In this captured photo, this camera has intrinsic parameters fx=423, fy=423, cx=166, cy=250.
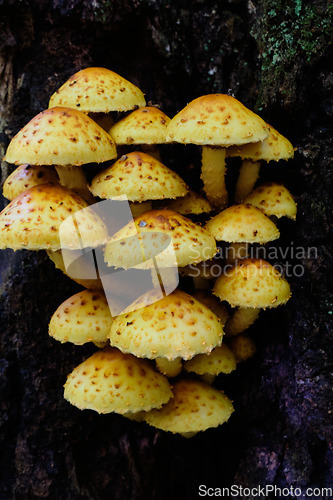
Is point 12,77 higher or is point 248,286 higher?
A: point 12,77

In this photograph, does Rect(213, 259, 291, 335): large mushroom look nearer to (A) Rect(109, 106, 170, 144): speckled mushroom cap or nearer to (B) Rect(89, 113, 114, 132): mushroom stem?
(A) Rect(109, 106, 170, 144): speckled mushroom cap

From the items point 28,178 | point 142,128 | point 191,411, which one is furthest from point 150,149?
point 191,411

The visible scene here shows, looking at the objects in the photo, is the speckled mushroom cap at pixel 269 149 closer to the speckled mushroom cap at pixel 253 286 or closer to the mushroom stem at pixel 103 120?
the speckled mushroom cap at pixel 253 286

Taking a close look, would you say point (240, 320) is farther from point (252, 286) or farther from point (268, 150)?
point (268, 150)

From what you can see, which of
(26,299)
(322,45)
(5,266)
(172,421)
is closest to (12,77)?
(5,266)

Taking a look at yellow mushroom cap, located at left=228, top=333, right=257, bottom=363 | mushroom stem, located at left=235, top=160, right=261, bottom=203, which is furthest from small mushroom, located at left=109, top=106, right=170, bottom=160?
yellow mushroom cap, located at left=228, top=333, right=257, bottom=363

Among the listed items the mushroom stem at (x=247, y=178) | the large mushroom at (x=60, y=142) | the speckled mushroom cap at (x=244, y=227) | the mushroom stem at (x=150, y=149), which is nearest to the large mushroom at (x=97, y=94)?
the large mushroom at (x=60, y=142)

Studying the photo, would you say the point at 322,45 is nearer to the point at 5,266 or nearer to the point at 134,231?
the point at 134,231
